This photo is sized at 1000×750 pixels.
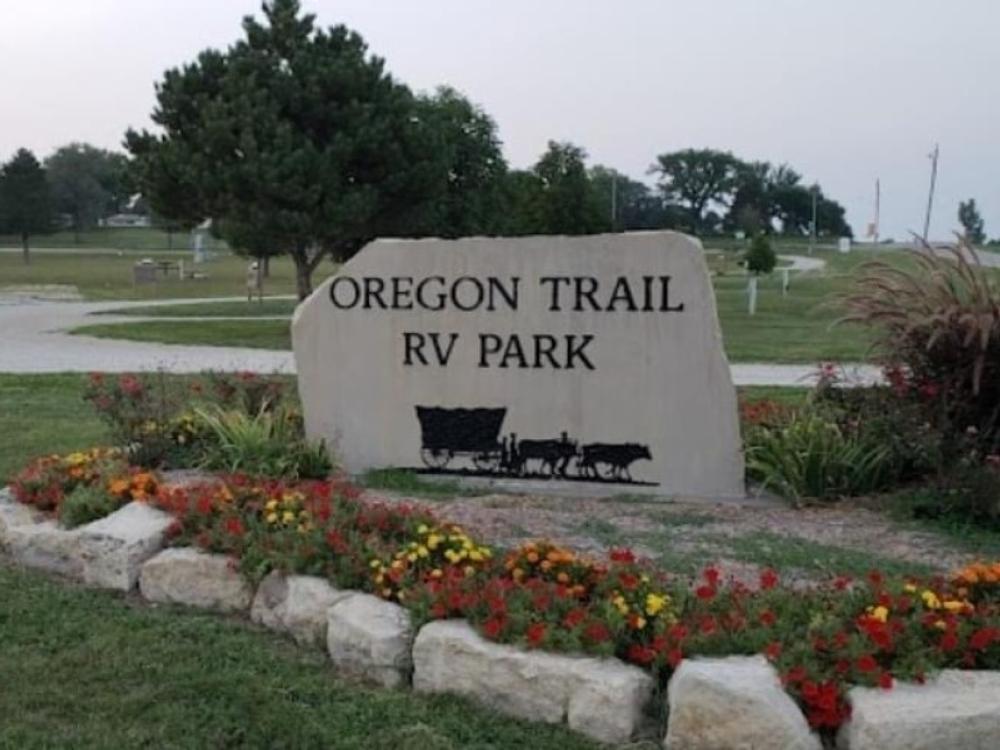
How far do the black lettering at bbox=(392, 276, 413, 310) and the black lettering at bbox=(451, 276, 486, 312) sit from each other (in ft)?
0.89

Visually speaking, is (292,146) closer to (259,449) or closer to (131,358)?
(131,358)

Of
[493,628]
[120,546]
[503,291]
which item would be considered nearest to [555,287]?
[503,291]

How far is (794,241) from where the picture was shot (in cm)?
10550

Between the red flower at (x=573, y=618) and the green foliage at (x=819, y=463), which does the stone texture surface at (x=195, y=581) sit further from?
the green foliage at (x=819, y=463)

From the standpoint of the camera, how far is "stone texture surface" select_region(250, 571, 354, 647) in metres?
4.61

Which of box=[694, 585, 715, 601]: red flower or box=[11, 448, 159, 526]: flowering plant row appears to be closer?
box=[694, 585, 715, 601]: red flower

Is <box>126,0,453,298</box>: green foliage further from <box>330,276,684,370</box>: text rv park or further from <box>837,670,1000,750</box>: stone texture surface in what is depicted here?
<box>837,670,1000,750</box>: stone texture surface

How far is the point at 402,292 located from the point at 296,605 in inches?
118

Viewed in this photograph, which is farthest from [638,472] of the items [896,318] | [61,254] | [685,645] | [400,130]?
[61,254]

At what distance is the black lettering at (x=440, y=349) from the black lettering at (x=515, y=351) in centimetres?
33

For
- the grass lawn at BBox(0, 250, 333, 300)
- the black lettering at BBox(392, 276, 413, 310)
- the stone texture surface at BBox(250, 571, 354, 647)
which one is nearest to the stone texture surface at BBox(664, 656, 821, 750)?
the stone texture surface at BBox(250, 571, 354, 647)

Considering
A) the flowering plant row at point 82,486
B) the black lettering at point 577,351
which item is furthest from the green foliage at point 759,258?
the flowering plant row at point 82,486

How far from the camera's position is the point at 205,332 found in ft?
74.0

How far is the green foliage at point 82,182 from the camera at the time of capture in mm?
92000
